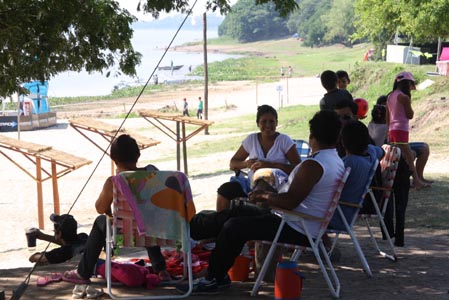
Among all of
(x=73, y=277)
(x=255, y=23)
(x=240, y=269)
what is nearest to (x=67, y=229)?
(x=73, y=277)

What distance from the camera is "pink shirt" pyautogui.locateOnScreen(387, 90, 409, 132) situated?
1030 centimetres

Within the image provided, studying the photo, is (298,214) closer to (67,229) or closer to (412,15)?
(67,229)

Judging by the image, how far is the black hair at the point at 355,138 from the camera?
6.33 meters

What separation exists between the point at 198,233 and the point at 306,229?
92 cm

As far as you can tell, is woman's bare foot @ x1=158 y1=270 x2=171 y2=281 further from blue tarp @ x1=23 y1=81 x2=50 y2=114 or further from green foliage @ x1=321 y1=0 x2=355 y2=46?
green foliage @ x1=321 y1=0 x2=355 y2=46

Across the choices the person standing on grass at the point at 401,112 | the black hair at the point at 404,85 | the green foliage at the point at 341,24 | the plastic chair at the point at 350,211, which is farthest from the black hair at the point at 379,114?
the green foliage at the point at 341,24

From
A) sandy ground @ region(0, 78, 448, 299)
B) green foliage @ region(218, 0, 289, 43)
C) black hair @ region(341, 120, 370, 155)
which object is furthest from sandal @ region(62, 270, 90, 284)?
green foliage @ region(218, 0, 289, 43)

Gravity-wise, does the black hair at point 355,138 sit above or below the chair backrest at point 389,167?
above

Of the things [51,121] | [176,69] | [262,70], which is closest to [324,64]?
[262,70]

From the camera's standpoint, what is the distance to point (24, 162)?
2823 centimetres

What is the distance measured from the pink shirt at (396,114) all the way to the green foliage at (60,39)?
3383mm

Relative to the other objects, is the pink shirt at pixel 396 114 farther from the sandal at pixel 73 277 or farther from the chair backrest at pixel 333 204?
the sandal at pixel 73 277

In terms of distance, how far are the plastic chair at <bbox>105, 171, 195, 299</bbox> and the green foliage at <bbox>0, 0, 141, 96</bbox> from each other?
3.99m

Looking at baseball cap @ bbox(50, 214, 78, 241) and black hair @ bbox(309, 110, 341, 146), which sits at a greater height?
black hair @ bbox(309, 110, 341, 146)
